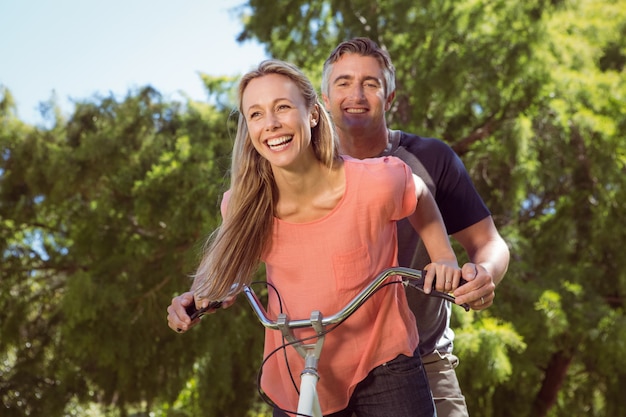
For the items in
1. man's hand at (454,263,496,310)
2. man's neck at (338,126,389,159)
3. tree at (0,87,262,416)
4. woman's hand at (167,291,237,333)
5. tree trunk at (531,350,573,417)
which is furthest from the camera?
tree trunk at (531,350,573,417)

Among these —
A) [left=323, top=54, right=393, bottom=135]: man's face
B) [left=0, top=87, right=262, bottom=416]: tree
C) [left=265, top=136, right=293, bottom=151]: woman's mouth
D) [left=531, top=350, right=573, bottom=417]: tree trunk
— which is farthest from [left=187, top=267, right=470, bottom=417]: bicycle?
[left=531, top=350, right=573, bottom=417]: tree trunk

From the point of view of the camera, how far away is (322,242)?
7.07 feet

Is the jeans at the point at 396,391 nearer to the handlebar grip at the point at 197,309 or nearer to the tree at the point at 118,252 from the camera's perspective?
the handlebar grip at the point at 197,309

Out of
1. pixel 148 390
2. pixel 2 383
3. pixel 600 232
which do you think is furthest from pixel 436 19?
pixel 2 383

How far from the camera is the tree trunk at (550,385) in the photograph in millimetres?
9570

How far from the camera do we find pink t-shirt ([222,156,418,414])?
215 centimetres

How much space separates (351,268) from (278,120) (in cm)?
40

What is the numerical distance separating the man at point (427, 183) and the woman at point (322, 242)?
500 millimetres

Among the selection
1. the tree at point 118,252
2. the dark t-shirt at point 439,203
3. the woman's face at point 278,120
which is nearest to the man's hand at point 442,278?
the woman's face at point 278,120

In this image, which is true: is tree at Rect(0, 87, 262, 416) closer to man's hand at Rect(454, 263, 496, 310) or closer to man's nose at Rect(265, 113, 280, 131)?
man's nose at Rect(265, 113, 280, 131)

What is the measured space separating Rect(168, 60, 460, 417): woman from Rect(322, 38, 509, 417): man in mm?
500

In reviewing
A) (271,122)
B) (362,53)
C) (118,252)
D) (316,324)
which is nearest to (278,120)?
(271,122)

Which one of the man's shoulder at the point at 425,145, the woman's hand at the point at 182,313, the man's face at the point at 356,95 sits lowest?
the woman's hand at the point at 182,313

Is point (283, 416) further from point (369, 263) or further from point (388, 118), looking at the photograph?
point (388, 118)
